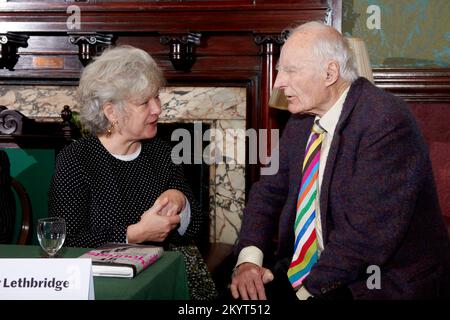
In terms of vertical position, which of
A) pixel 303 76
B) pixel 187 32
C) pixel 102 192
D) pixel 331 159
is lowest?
pixel 102 192

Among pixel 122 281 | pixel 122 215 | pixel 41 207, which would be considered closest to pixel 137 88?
pixel 122 215

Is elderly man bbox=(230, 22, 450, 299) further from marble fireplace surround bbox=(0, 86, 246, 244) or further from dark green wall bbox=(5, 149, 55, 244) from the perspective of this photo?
dark green wall bbox=(5, 149, 55, 244)

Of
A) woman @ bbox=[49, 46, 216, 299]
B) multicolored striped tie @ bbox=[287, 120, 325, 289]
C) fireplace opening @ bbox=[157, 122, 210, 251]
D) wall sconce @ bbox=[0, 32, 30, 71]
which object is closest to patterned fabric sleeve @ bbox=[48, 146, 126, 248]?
woman @ bbox=[49, 46, 216, 299]

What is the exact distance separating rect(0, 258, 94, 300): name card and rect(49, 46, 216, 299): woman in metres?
0.77

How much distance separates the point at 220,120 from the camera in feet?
11.9

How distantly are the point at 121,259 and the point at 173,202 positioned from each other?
618mm

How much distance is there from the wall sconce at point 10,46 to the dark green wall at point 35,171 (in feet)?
2.20

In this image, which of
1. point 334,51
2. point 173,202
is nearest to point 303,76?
point 334,51

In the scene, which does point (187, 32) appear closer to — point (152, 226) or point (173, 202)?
point (173, 202)

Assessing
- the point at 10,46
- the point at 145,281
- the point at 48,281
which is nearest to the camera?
the point at 48,281

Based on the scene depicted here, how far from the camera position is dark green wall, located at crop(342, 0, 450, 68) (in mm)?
3398

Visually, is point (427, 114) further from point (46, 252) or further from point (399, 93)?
point (46, 252)
